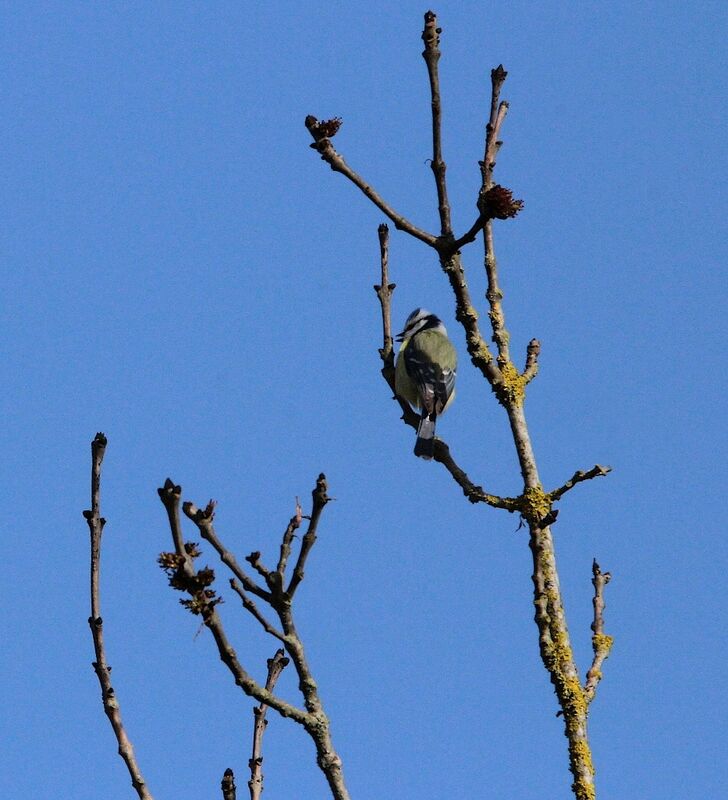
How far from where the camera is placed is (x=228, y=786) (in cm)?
311

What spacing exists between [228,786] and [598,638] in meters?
1.63

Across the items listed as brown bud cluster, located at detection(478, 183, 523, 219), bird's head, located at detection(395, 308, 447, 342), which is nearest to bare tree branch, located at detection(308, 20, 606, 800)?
brown bud cluster, located at detection(478, 183, 523, 219)

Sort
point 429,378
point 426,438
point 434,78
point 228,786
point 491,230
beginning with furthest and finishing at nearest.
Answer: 1. point 429,378
2. point 426,438
3. point 491,230
4. point 434,78
5. point 228,786

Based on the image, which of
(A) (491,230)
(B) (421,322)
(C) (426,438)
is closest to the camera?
(A) (491,230)

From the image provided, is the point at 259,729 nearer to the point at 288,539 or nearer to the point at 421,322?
the point at 288,539

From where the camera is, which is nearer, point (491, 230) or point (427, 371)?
point (491, 230)

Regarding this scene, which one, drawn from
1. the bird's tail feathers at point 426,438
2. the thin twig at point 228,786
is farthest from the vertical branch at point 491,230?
the thin twig at point 228,786

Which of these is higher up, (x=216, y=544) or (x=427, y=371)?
(x=427, y=371)

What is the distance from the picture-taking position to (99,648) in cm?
287

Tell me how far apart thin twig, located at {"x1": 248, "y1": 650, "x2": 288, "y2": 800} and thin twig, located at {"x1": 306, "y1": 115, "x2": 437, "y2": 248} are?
5.51ft

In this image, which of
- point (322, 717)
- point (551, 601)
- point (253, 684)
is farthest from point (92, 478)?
point (551, 601)

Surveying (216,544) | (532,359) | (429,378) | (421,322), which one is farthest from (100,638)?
(421,322)

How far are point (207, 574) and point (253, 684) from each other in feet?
1.42

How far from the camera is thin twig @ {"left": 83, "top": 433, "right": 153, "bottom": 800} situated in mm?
2840
